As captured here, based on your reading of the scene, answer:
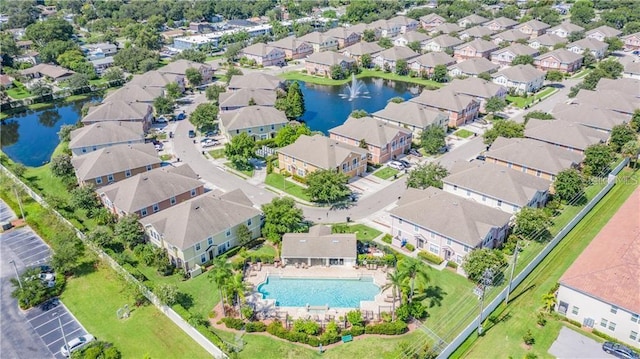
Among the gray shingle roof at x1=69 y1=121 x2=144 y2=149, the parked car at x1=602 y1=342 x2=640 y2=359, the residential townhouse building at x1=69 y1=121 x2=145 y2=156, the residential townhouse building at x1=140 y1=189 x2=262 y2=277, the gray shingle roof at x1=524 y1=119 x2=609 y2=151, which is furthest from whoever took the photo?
the gray shingle roof at x1=69 y1=121 x2=144 y2=149

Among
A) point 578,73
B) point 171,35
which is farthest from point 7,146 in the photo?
point 578,73

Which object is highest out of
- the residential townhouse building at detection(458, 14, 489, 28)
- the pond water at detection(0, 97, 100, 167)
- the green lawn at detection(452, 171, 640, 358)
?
the residential townhouse building at detection(458, 14, 489, 28)

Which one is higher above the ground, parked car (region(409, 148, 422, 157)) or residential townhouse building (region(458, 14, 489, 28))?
residential townhouse building (region(458, 14, 489, 28))

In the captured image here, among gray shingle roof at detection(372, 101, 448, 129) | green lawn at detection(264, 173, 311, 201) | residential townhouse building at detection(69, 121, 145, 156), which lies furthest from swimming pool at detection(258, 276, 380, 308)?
residential townhouse building at detection(69, 121, 145, 156)

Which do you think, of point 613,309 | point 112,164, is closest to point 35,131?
point 112,164

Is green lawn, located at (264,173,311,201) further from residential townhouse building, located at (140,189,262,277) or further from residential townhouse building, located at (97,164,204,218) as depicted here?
residential townhouse building, located at (140,189,262,277)

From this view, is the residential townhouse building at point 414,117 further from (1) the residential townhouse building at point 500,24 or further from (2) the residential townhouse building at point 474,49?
(1) the residential townhouse building at point 500,24

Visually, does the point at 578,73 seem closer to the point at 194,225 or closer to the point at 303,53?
the point at 303,53
